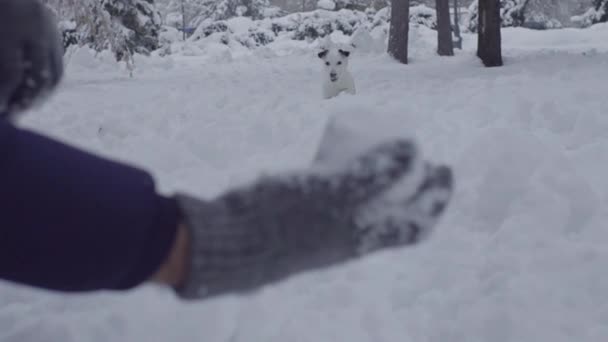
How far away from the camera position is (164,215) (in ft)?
3.06

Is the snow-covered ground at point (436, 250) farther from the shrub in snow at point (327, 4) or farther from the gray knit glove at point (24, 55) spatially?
the shrub in snow at point (327, 4)

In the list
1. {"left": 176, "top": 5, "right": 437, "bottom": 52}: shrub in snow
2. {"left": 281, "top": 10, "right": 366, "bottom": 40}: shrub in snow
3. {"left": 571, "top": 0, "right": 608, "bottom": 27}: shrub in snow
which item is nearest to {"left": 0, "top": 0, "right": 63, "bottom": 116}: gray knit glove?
{"left": 571, "top": 0, "right": 608, "bottom": 27}: shrub in snow

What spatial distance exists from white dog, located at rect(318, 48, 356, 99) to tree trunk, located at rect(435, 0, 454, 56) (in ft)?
28.1

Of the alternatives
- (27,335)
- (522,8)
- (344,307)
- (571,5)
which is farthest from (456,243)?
(571,5)

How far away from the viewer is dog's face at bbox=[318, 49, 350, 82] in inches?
317

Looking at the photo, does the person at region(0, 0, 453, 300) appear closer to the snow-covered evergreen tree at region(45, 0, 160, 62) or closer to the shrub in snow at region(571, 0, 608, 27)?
the snow-covered evergreen tree at region(45, 0, 160, 62)

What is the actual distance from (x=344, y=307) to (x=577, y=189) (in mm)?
1534

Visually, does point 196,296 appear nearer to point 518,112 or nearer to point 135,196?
point 135,196

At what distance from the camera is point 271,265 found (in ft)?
3.13

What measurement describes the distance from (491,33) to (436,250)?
9.64 meters

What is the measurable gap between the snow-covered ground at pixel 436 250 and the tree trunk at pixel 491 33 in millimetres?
5369

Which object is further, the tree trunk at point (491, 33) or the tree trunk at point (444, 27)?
the tree trunk at point (444, 27)

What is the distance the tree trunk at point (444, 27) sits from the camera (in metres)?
15.9

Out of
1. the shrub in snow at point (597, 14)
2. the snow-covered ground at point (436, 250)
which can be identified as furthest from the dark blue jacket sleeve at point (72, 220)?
the shrub in snow at point (597, 14)
